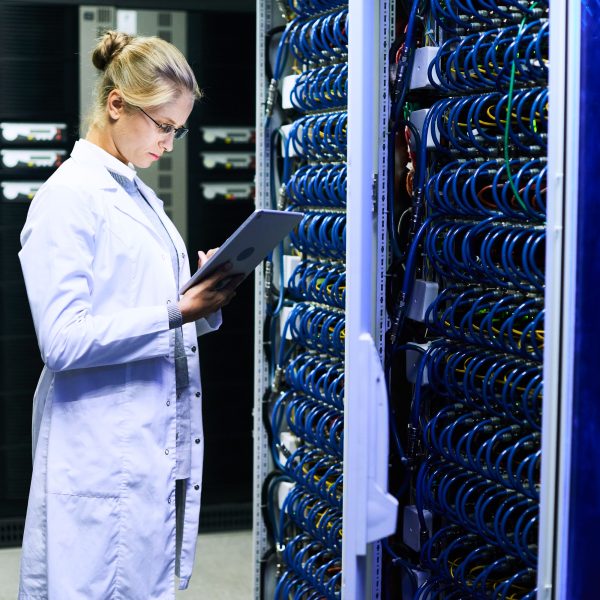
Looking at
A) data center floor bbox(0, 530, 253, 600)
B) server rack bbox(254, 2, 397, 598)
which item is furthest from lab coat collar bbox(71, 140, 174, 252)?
data center floor bbox(0, 530, 253, 600)

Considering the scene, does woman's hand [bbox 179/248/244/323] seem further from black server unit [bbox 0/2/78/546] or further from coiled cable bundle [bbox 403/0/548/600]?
black server unit [bbox 0/2/78/546]

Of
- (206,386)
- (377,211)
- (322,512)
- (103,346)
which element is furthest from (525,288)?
(206,386)

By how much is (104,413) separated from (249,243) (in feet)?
1.71

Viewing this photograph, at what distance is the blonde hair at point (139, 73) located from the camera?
243 centimetres

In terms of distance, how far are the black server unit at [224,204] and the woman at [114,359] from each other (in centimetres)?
228

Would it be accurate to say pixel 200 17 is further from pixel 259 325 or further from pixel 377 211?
pixel 377 211

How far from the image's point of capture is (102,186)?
241 centimetres

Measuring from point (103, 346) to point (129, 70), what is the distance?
66cm

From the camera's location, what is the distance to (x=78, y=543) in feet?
7.93

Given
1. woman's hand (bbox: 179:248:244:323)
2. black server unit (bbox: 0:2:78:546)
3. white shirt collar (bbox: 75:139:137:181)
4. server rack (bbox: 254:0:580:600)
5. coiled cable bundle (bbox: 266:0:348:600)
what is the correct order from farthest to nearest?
black server unit (bbox: 0:2:78:546)
coiled cable bundle (bbox: 266:0:348:600)
white shirt collar (bbox: 75:139:137:181)
woman's hand (bbox: 179:248:244:323)
server rack (bbox: 254:0:580:600)

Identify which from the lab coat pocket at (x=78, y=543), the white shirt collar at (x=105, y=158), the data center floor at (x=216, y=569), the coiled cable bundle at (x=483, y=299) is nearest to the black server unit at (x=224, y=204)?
the data center floor at (x=216, y=569)

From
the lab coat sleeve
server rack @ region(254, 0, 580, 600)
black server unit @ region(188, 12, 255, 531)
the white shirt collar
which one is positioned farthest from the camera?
black server unit @ region(188, 12, 255, 531)

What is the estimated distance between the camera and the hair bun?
252cm

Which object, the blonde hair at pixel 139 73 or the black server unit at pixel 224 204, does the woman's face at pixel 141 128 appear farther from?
the black server unit at pixel 224 204
